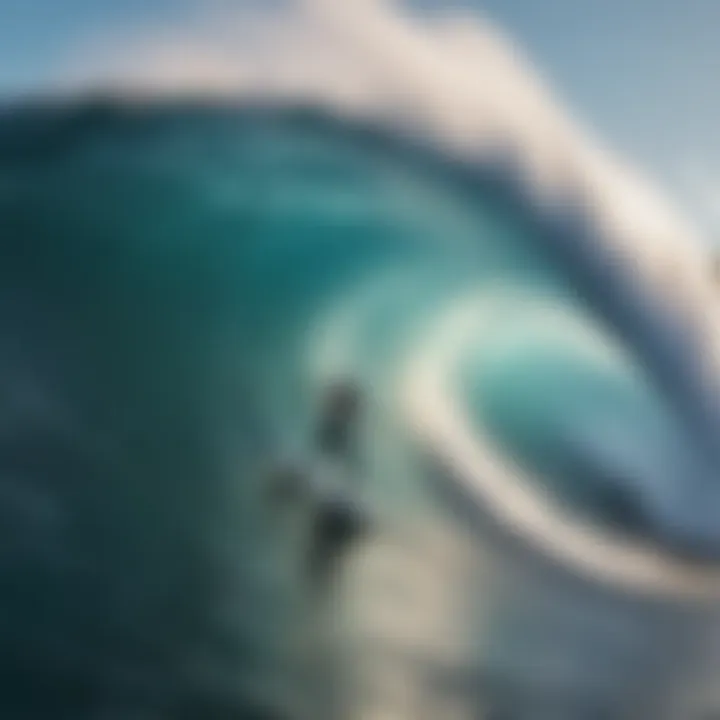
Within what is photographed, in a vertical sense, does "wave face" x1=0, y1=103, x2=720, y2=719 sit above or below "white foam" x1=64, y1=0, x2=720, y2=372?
below

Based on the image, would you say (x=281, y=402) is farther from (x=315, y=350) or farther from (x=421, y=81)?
(x=421, y=81)

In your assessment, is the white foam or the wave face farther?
the white foam

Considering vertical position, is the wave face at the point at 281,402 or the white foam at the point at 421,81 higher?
the white foam at the point at 421,81

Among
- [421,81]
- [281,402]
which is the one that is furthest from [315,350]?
[421,81]

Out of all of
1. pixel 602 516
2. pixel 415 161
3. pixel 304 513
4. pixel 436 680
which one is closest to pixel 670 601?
pixel 602 516

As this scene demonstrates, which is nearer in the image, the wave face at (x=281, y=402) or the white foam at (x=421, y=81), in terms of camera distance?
the wave face at (x=281, y=402)

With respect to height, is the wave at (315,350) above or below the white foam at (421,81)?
below

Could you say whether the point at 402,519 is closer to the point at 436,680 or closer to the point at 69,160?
the point at 436,680

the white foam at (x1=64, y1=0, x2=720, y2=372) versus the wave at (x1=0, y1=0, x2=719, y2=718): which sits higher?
the white foam at (x1=64, y1=0, x2=720, y2=372)
